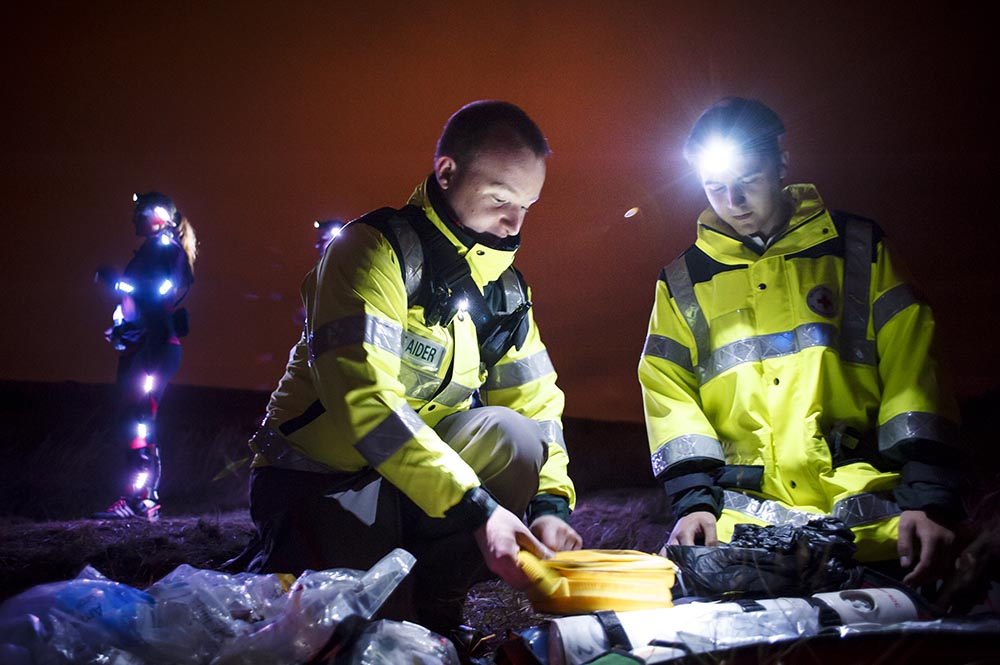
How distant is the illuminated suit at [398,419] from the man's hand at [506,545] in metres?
0.04

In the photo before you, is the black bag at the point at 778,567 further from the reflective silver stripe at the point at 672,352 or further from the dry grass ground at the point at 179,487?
the reflective silver stripe at the point at 672,352

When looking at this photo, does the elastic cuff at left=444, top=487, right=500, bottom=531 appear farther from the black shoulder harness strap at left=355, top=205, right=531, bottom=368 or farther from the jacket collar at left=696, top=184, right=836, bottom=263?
the jacket collar at left=696, top=184, right=836, bottom=263

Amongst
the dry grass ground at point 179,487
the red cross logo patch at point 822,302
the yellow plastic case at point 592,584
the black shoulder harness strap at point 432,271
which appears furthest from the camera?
the dry grass ground at point 179,487

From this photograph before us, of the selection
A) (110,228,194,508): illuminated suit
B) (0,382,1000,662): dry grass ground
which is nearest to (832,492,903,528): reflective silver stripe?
(0,382,1000,662): dry grass ground

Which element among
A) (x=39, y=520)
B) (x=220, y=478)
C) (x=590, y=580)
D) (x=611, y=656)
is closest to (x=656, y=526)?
(x=590, y=580)

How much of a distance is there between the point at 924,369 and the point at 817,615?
1.07 m

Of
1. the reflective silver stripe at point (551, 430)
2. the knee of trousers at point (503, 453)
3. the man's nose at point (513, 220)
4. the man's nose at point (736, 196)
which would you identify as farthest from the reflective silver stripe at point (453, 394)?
the man's nose at point (736, 196)

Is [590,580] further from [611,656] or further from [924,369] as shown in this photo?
[924,369]

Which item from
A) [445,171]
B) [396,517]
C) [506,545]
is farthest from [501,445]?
[445,171]

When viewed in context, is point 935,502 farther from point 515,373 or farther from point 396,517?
point 396,517

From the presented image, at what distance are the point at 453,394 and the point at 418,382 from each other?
0.62ft

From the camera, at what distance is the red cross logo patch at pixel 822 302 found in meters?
2.78

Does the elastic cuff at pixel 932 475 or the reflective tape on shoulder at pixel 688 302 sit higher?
the reflective tape on shoulder at pixel 688 302

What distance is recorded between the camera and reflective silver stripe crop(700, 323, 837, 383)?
2.74 meters
